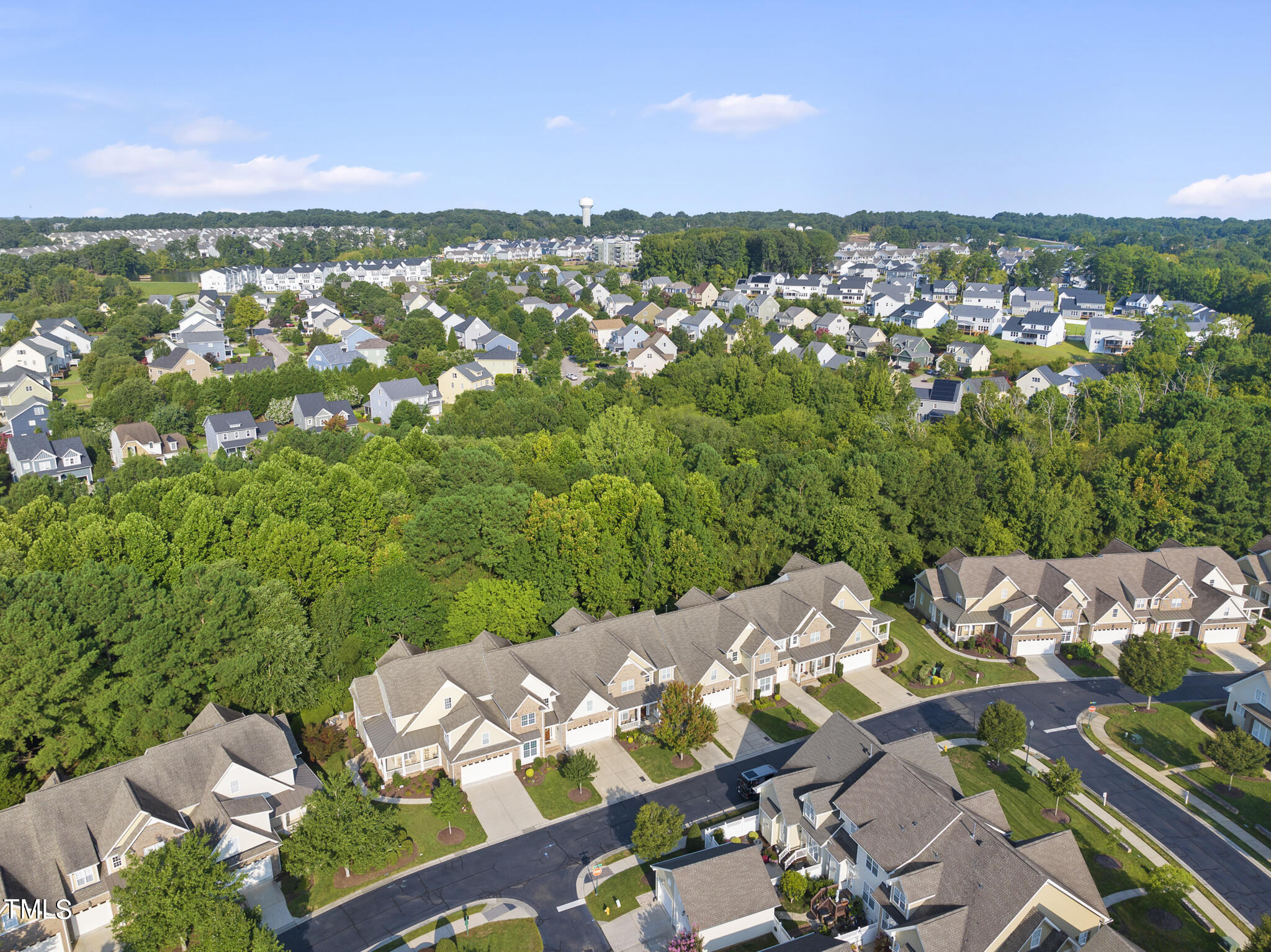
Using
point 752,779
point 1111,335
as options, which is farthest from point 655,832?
point 1111,335

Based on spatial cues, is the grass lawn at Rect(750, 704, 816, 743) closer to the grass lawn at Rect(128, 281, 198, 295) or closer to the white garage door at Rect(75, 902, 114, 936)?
the white garage door at Rect(75, 902, 114, 936)

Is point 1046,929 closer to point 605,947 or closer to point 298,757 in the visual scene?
point 605,947

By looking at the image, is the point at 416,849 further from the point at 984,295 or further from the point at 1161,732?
the point at 984,295

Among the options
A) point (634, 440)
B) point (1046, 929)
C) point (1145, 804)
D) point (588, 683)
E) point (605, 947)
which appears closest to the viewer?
point (1046, 929)

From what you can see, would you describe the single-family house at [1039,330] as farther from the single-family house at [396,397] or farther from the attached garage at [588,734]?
the attached garage at [588,734]

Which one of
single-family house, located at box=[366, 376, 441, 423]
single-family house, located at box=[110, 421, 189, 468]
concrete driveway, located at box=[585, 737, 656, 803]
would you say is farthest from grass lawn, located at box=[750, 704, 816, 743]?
single-family house, located at box=[110, 421, 189, 468]

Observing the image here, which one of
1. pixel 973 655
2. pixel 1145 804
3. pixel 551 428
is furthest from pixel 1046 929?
pixel 551 428

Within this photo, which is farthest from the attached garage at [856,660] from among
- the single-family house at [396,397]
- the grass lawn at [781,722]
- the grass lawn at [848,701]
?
the single-family house at [396,397]
